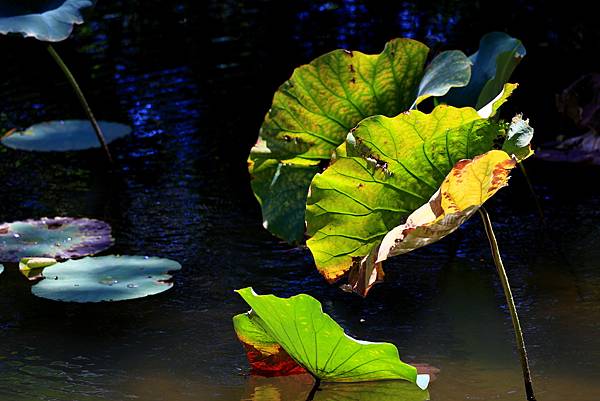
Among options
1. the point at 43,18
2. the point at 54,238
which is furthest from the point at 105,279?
the point at 43,18

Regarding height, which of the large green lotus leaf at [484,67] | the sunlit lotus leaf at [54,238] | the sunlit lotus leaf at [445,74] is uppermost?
the sunlit lotus leaf at [445,74]

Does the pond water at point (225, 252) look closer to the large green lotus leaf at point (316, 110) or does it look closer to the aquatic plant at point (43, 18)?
the large green lotus leaf at point (316, 110)

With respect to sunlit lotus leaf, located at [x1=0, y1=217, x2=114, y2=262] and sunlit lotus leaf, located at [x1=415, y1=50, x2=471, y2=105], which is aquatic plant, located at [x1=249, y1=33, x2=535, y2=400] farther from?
sunlit lotus leaf, located at [x1=0, y1=217, x2=114, y2=262]

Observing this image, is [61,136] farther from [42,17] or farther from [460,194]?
[460,194]

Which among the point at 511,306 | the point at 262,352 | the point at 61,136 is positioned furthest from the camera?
the point at 61,136

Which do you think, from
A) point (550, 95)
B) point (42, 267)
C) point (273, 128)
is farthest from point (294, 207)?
point (550, 95)

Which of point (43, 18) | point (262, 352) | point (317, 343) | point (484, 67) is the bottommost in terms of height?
point (262, 352)

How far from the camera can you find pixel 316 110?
2051mm

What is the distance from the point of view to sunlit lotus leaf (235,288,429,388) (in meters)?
1.48

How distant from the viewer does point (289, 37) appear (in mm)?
4426

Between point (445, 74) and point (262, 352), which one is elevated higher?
point (445, 74)

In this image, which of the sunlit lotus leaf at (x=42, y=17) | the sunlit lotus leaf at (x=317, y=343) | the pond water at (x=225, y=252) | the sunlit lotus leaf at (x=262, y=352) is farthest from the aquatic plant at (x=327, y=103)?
the sunlit lotus leaf at (x=42, y=17)

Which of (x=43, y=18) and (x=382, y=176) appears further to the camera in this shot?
(x=43, y=18)

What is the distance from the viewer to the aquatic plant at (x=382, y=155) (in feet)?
4.80
